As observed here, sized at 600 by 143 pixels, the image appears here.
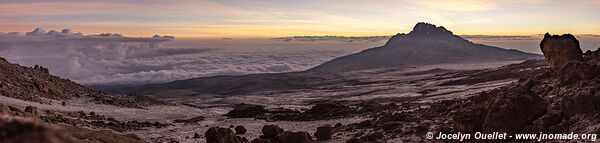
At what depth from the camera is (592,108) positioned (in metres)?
15.5

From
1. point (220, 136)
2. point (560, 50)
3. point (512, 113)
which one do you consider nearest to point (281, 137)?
point (220, 136)

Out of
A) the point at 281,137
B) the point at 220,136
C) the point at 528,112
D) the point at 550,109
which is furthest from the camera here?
the point at 281,137

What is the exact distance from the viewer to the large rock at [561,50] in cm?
2253

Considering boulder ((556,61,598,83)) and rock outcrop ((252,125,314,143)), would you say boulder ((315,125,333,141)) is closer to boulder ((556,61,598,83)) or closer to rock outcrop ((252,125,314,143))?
rock outcrop ((252,125,314,143))

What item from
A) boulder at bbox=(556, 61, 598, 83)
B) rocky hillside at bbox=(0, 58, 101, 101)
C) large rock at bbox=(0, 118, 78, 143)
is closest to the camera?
large rock at bbox=(0, 118, 78, 143)

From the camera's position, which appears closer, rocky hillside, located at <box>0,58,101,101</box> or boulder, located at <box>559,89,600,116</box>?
boulder, located at <box>559,89,600,116</box>

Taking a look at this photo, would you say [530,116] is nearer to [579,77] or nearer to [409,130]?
[579,77]

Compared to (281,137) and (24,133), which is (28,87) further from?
(24,133)

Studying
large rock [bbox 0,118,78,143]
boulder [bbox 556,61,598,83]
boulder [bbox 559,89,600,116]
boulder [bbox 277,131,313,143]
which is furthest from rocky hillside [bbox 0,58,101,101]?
large rock [bbox 0,118,78,143]

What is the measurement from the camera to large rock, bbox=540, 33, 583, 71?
2253 centimetres

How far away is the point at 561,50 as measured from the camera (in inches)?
899

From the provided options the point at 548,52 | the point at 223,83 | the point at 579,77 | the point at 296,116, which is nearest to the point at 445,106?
the point at 548,52

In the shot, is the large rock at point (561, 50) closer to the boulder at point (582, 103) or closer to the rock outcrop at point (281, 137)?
the boulder at point (582, 103)

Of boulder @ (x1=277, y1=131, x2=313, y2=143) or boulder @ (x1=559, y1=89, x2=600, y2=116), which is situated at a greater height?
boulder @ (x1=559, y1=89, x2=600, y2=116)
